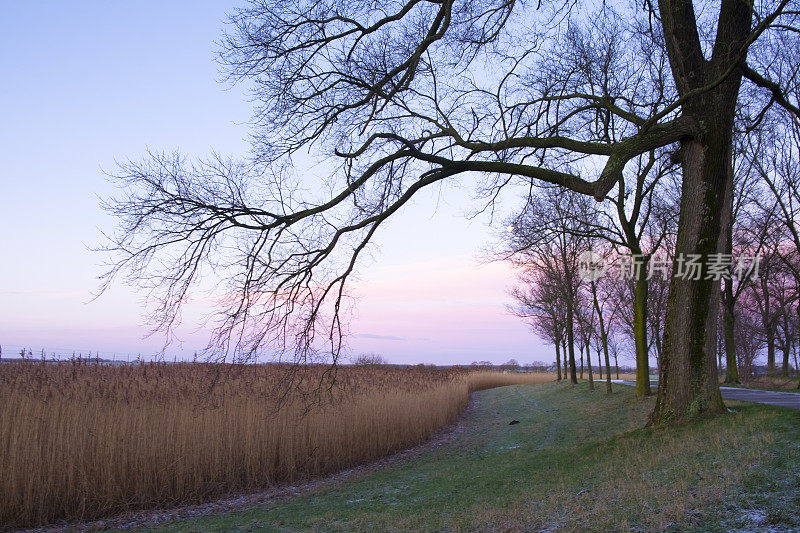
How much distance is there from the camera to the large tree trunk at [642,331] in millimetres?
15172

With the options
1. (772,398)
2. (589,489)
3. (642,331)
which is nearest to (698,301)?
(589,489)

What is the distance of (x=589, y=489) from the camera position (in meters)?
6.39

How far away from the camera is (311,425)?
11.1 metres

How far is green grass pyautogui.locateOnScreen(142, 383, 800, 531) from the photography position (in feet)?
16.4

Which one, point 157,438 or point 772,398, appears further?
point 772,398

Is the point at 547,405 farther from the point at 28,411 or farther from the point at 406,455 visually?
the point at 28,411

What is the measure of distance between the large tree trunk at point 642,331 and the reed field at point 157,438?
706cm

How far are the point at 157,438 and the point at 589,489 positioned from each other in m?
6.49

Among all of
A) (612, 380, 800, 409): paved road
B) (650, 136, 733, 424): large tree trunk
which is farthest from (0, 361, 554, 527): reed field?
(612, 380, 800, 409): paved road

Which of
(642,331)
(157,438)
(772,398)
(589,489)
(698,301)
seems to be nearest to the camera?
(589,489)

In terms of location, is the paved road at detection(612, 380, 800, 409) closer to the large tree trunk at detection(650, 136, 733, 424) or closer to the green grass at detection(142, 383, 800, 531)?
the green grass at detection(142, 383, 800, 531)

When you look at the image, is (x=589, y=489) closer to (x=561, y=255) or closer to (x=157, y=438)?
(x=157, y=438)

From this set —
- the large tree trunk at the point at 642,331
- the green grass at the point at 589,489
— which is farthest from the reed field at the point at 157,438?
the large tree trunk at the point at 642,331

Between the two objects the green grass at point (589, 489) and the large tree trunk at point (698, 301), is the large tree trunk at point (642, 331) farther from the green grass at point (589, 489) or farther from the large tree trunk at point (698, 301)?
the large tree trunk at point (698, 301)
